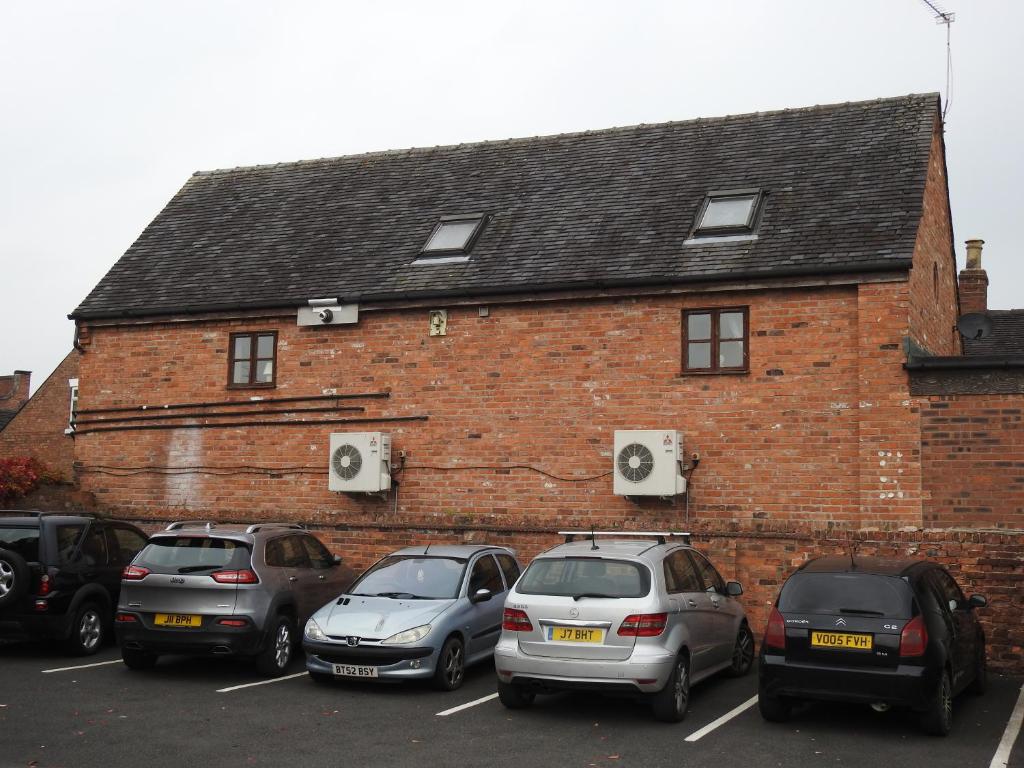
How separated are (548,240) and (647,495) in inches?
178

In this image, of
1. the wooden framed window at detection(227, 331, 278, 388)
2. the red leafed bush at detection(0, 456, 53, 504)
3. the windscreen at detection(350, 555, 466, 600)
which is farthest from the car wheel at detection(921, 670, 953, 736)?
the red leafed bush at detection(0, 456, 53, 504)

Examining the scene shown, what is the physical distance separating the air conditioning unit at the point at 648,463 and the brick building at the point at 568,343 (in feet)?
1.42

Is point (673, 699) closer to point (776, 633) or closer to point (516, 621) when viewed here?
point (776, 633)

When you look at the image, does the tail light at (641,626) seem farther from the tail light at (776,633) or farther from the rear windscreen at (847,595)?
the rear windscreen at (847,595)

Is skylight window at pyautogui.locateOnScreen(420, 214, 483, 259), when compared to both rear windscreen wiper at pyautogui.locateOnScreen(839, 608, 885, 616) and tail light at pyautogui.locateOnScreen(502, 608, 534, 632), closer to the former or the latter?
tail light at pyautogui.locateOnScreen(502, 608, 534, 632)

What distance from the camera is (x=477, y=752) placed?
8.36 m

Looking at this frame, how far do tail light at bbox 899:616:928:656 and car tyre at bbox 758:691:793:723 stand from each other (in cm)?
116

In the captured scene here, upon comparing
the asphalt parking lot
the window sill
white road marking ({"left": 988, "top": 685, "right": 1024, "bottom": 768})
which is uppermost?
the window sill

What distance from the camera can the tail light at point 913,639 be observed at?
885 cm

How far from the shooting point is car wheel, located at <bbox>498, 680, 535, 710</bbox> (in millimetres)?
9844

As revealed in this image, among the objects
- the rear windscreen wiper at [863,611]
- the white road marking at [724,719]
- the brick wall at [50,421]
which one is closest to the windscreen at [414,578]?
the white road marking at [724,719]

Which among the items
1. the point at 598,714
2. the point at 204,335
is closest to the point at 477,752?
the point at 598,714

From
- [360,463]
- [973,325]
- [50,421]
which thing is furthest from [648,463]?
[50,421]

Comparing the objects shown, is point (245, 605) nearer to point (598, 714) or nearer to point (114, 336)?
point (598, 714)
